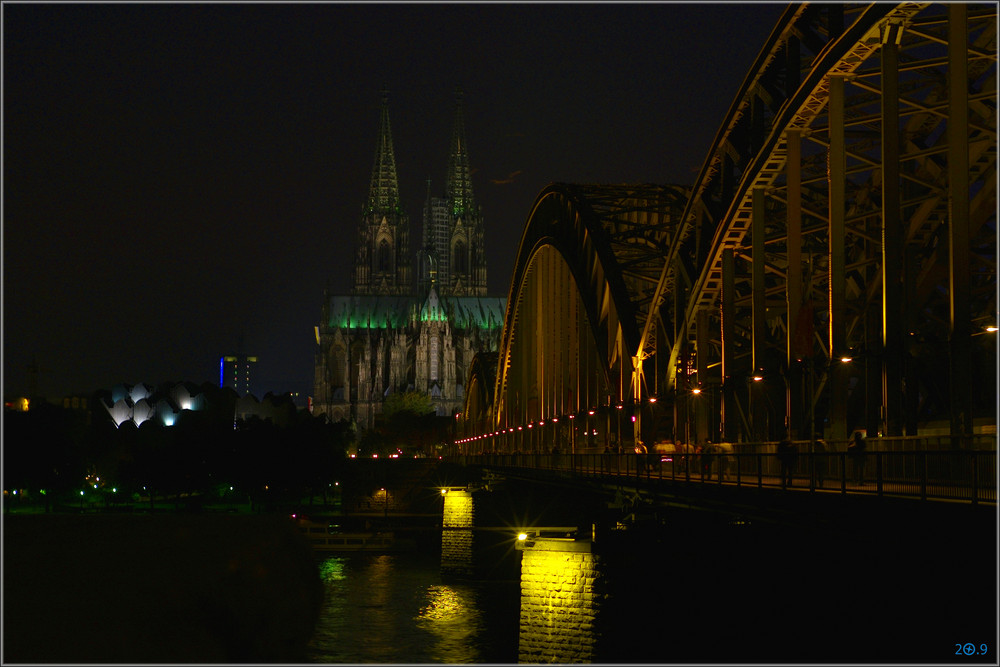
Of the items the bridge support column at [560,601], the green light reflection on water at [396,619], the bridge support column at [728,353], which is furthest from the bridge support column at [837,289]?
the green light reflection on water at [396,619]

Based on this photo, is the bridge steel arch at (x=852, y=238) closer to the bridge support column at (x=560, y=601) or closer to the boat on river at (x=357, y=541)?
the bridge support column at (x=560, y=601)

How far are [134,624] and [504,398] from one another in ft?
239

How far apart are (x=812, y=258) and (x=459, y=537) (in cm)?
2830

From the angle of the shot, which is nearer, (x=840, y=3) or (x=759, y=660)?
(x=759, y=660)

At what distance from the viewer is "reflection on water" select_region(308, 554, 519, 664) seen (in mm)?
45062

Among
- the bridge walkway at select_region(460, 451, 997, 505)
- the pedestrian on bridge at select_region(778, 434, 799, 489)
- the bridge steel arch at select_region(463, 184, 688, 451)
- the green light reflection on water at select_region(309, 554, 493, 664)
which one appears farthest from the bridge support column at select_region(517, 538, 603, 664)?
the bridge steel arch at select_region(463, 184, 688, 451)

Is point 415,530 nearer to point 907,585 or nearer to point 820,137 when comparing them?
point 820,137

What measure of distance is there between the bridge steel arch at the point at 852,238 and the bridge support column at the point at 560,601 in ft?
18.2

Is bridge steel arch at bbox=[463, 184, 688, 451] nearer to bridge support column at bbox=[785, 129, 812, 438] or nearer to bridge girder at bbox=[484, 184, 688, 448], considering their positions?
bridge girder at bbox=[484, 184, 688, 448]

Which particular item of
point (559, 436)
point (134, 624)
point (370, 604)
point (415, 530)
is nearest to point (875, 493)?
point (134, 624)

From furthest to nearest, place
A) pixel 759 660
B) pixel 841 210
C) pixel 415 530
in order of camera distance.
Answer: pixel 415 530 → pixel 841 210 → pixel 759 660

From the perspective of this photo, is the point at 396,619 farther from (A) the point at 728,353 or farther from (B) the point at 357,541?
(B) the point at 357,541

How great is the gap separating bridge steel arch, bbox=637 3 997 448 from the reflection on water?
10.9 m

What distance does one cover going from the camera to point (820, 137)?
35969 millimetres
